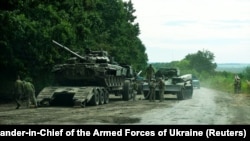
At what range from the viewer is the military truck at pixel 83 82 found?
2333cm

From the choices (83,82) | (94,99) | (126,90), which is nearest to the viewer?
(94,99)

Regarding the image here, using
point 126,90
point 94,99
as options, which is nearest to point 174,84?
point 126,90

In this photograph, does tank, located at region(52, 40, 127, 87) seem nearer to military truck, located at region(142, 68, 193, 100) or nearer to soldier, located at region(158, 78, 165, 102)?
soldier, located at region(158, 78, 165, 102)

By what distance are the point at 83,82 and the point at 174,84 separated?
20.4 ft

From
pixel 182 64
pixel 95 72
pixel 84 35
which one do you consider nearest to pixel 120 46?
pixel 84 35

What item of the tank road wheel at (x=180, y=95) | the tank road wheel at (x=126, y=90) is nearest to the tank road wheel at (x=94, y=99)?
the tank road wheel at (x=126, y=90)

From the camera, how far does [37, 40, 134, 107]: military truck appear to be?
23.3 metres

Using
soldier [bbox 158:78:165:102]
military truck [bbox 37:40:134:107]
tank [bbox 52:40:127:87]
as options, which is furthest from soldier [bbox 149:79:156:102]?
tank [bbox 52:40:127:87]

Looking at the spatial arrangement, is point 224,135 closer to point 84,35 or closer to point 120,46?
point 84,35

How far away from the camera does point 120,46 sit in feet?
182

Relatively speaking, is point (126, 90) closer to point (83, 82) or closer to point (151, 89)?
point (151, 89)

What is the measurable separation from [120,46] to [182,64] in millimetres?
67589

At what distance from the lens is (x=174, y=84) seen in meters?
29.7

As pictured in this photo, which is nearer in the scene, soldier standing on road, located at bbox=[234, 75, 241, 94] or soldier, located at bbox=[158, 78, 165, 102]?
soldier, located at bbox=[158, 78, 165, 102]
